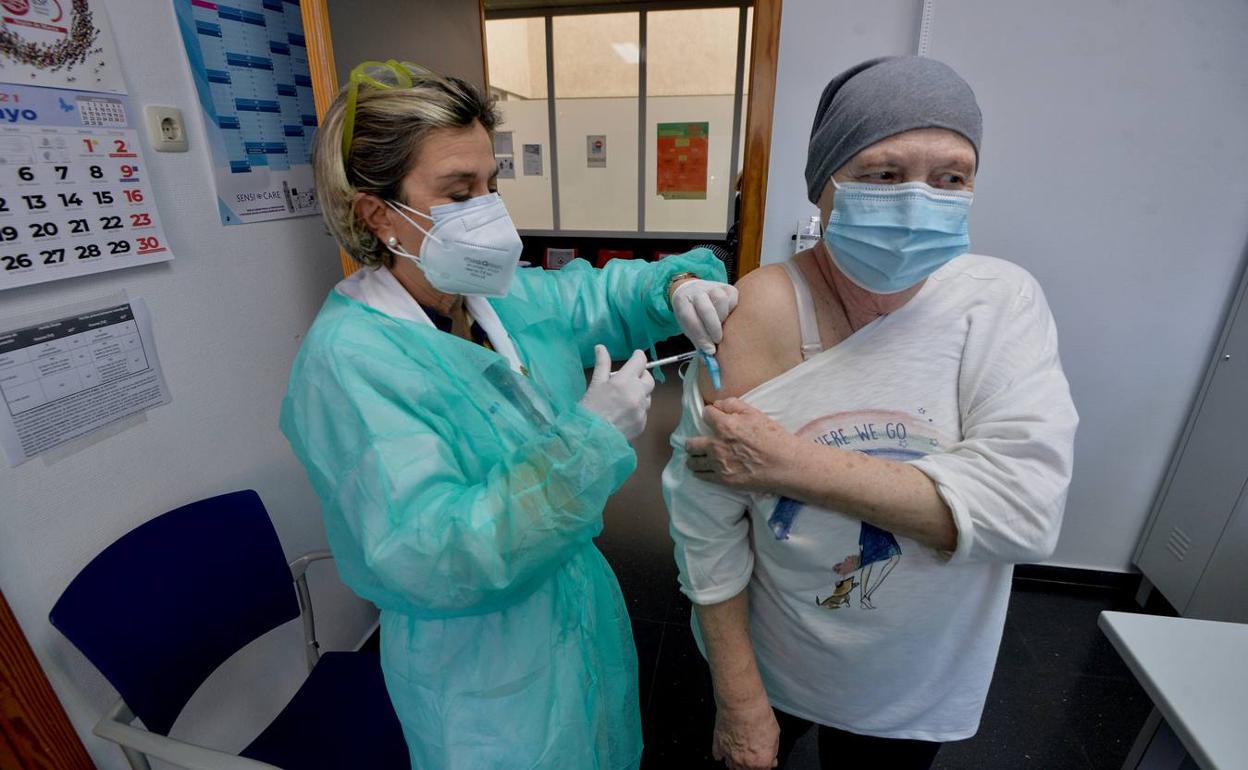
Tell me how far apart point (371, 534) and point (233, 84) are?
1204 mm

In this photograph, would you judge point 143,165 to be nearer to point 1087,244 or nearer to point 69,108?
point 69,108

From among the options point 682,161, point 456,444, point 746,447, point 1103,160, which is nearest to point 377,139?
point 456,444

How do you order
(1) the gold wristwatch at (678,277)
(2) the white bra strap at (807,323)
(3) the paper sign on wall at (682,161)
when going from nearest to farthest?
(2) the white bra strap at (807,323)
(1) the gold wristwatch at (678,277)
(3) the paper sign on wall at (682,161)

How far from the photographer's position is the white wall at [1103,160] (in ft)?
5.28

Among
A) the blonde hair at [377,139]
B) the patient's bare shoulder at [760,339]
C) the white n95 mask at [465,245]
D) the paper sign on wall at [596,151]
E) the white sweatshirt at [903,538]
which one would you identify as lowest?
the white sweatshirt at [903,538]

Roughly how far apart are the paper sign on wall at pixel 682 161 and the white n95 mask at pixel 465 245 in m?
4.05

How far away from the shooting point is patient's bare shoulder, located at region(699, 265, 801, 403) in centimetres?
79

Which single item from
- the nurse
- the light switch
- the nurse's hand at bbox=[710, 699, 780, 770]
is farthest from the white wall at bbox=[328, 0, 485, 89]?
the nurse's hand at bbox=[710, 699, 780, 770]

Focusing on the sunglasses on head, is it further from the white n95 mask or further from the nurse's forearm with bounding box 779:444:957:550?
the nurse's forearm with bounding box 779:444:957:550

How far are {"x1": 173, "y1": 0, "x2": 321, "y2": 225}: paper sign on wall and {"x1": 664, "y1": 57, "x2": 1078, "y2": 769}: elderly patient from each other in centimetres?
120

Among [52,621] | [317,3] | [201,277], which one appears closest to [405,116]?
[201,277]

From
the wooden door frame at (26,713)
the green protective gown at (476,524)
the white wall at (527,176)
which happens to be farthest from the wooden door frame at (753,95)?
the white wall at (527,176)

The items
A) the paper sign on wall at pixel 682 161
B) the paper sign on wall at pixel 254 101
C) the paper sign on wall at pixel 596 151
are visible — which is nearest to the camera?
the paper sign on wall at pixel 254 101

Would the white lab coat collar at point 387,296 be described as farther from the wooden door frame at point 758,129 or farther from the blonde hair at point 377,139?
the wooden door frame at point 758,129
